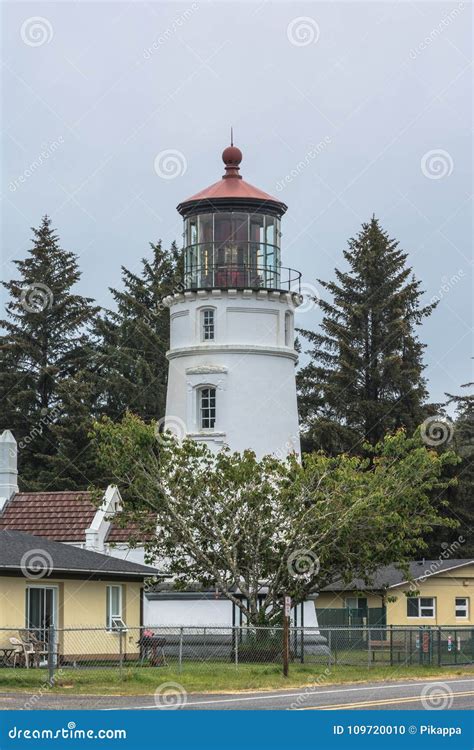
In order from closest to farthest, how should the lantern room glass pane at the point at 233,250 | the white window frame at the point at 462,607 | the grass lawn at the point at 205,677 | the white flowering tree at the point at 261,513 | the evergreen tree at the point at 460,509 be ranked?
the grass lawn at the point at 205,677 → the white flowering tree at the point at 261,513 → the lantern room glass pane at the point at 233,250 → the white window frame at the point at 462,607 → the evergreen tree at the point at 460,509

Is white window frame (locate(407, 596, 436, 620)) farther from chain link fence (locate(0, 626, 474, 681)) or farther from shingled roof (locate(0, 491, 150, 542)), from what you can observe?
shingled roof (locate(0, 491, 150, 542))

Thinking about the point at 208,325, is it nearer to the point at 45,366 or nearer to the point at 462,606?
the point at 462,606

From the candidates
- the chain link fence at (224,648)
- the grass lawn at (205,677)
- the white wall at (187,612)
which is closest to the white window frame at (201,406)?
the white wall at (187,612)

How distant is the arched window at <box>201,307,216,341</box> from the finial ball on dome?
474 centimetres

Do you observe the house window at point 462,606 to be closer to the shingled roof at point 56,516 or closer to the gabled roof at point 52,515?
the shingled roof at point 56,516

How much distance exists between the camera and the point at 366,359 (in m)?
72.8

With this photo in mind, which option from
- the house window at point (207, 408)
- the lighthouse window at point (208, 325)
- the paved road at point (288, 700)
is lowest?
the paved road at point (288, 700)

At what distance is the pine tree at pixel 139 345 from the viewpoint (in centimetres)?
7362

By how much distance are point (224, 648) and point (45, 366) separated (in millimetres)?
32417

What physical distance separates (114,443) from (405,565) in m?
8.72

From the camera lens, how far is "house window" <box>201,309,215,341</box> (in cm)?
4881

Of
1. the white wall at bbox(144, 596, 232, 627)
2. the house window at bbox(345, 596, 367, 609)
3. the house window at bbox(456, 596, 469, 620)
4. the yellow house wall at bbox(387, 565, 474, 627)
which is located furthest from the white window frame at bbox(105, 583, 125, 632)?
the house window at bbox(456, 596, 469, 620)

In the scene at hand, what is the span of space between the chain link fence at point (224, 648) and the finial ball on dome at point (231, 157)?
15.0 meters

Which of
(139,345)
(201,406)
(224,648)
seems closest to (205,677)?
(224,648)
